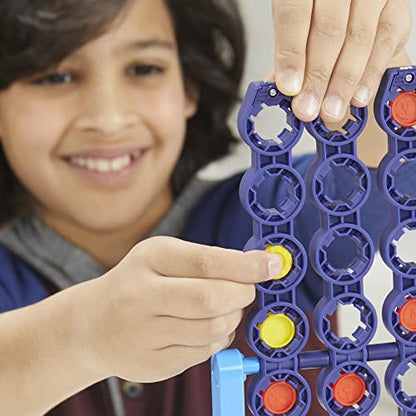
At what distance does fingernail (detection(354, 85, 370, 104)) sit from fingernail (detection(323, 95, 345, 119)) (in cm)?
1

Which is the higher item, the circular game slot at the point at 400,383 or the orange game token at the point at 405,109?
the orange game token at the point at 405,109

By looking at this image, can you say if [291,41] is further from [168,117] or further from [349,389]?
[168,117]

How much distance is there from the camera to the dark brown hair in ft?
2.33

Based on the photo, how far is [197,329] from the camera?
386mm

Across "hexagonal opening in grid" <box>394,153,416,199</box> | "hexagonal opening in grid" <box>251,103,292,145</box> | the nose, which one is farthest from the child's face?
"hexagonal opening in grid" <box>394,153,416,199</box>

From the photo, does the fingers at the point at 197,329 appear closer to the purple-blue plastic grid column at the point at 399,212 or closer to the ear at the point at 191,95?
the purple-blue plastic grid column at the point at 399,212

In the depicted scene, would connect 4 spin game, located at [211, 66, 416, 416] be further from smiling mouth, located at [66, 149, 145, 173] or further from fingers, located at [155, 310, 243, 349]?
smiling mouth, located at [66, 149, 145, 173]

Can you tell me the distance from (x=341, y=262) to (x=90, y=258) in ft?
1.01

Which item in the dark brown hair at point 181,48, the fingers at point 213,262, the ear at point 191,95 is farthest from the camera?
the ear at point 191,95

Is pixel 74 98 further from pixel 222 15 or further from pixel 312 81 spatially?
pixel 312 81

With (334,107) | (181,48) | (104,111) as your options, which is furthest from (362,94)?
(181,48)

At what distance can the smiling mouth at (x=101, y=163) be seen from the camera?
2.60 feet

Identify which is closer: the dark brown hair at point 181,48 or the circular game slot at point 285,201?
the circular game slot at point 285,201

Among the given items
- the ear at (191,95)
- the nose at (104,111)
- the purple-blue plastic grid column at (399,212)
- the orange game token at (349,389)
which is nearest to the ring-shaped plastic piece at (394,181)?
the purple-blue plastic grid column at (399,212)
